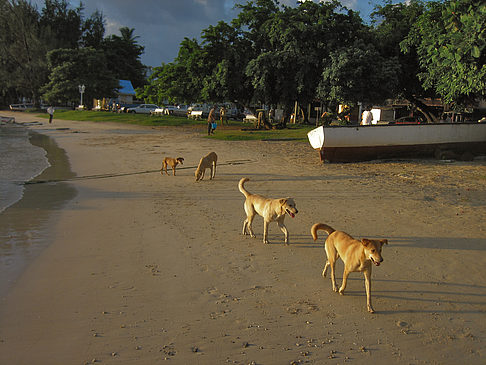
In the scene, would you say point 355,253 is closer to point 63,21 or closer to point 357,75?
point 357,75

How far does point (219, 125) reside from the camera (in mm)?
37094

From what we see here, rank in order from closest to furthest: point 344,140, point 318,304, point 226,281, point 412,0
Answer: point 318,304 → point 226,281 → point 344,140 → point 412,0

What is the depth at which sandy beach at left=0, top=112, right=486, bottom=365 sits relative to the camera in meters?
4.05

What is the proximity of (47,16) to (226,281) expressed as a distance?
82.7 metres

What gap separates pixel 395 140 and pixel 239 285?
12520 mm

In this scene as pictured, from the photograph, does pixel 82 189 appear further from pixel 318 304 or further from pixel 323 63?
pixel 323 63

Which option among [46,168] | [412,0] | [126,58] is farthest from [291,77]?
[126,58]

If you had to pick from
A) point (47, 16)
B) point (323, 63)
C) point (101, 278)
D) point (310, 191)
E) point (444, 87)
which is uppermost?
point (47, 16)

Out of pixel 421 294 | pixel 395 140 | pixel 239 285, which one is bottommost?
pixel 239 285

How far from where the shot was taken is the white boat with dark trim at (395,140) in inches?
617

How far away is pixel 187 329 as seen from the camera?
435 centimetres

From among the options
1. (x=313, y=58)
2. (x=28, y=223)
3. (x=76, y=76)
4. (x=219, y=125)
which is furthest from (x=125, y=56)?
(x=28, y=223)

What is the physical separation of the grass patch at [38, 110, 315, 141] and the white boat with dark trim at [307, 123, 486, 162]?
8.20m

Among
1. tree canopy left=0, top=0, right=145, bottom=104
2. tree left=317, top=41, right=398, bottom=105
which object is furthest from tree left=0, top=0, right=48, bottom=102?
tree left=317, top=41, right=398, bottom=105
